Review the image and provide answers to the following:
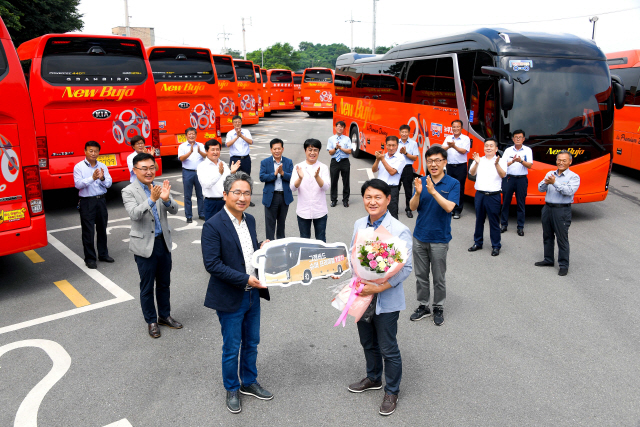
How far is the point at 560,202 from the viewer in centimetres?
722

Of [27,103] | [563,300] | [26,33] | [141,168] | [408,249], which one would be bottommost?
[563,300]

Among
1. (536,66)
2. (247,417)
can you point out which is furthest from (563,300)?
(536,66)

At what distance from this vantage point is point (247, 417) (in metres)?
4.04

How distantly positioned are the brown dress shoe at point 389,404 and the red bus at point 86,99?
820cm

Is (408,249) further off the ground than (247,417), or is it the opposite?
(408,249)

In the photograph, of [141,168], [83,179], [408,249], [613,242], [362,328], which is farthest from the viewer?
[613,242]

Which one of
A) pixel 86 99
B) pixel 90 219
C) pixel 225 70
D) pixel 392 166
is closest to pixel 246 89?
pixel 225 70

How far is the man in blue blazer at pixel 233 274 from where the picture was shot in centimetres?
385

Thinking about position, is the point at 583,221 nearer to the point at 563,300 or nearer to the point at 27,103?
the point at 563,300

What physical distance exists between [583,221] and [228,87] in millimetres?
14200

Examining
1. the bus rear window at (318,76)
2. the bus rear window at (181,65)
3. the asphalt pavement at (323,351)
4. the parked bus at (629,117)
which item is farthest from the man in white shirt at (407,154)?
the bus rear window at (318,76)

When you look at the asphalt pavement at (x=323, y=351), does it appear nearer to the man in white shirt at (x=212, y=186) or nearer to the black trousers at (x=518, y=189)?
the man in white shirt at (x=212, y=186)

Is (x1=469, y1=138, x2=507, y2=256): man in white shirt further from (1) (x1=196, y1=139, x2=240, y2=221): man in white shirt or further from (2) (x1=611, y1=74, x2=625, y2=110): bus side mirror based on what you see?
(1) (x1=196, y1=139, x2=240, y2=221): man in white shirt

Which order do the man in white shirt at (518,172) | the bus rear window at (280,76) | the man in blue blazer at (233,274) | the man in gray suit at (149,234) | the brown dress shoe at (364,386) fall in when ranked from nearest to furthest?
1. the man in blue blazer at (233,274)
2. the brown dress shoe at (364,386)
3. the man in gray suit at (149,234)
4. the man in white shirt at (518,172)
5. the bus rear window at (280,76)
